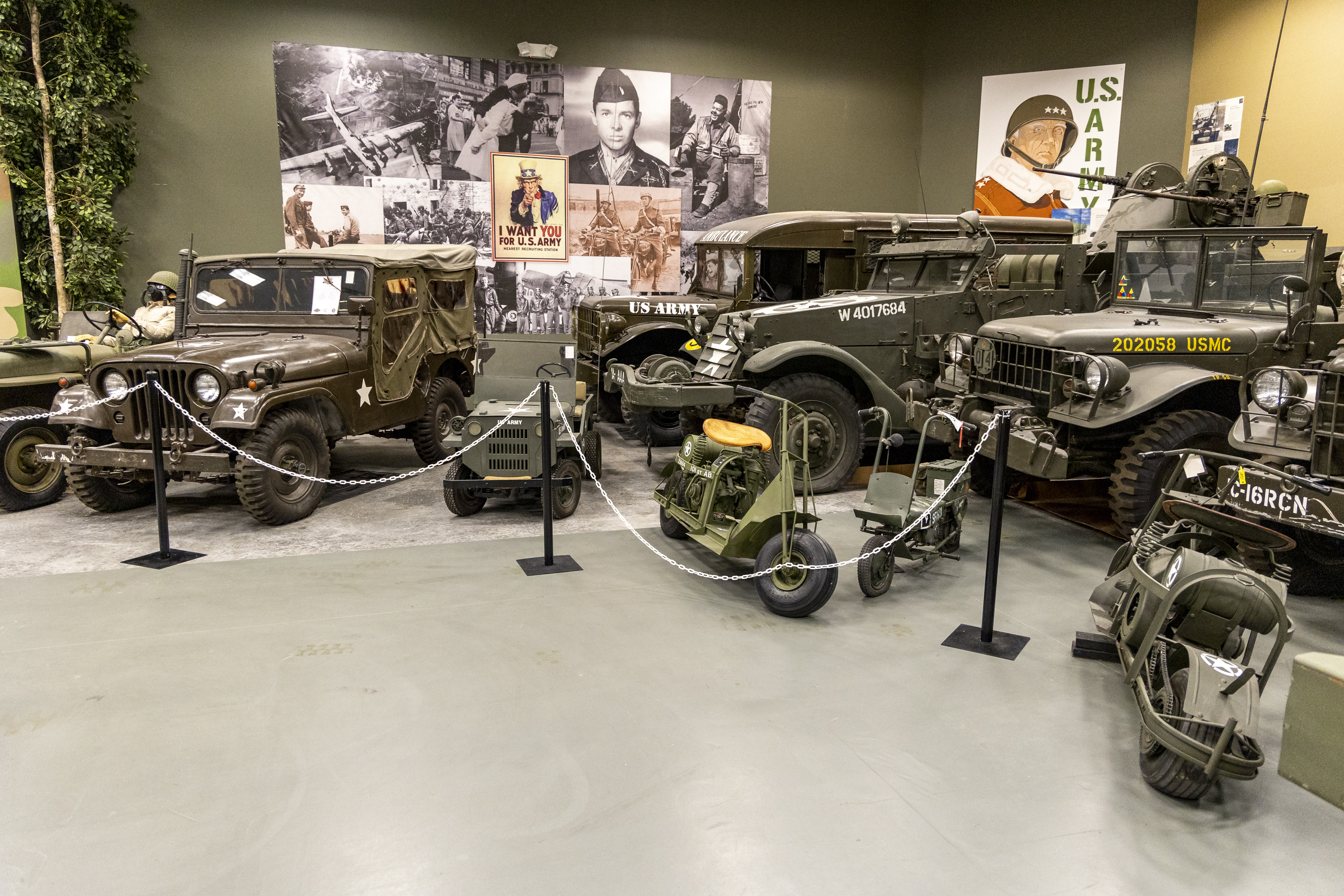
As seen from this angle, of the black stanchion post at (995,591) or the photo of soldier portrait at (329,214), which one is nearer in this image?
the black stanchion post at (995,591)

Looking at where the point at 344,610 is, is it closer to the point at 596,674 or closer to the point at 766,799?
the point at 596,674

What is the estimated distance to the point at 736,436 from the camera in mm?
4852

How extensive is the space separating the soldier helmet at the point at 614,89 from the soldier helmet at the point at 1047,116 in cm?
480

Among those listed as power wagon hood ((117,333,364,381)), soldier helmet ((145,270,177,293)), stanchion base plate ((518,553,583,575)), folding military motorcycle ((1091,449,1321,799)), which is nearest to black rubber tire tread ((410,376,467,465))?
power wagon hood ((117,333,364,381))

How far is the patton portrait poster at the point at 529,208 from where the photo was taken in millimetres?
10906

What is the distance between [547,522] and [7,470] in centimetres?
429

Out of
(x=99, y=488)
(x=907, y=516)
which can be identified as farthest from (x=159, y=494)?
(x=907, y=516)

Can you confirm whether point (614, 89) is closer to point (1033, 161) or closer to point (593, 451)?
point (1033, 161)

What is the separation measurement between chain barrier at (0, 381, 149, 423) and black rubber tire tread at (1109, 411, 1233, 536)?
590 centimetres

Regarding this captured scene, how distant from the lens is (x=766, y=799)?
9.59 ft

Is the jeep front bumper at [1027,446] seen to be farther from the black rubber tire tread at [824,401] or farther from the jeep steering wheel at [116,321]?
the jeep steering wheel at [116,321]

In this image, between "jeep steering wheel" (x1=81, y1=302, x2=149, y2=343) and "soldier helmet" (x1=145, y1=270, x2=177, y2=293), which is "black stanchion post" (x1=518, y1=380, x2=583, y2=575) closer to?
"jeep steering wheel" (x1=81, y1=302, x2=149, y2=343)

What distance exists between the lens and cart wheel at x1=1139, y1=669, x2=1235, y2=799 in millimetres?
2828

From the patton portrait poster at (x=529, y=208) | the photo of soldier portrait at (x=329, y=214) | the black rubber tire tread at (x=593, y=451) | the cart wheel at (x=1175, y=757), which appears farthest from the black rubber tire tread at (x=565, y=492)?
the photo of soldier portrait at (x=329, y=214)
